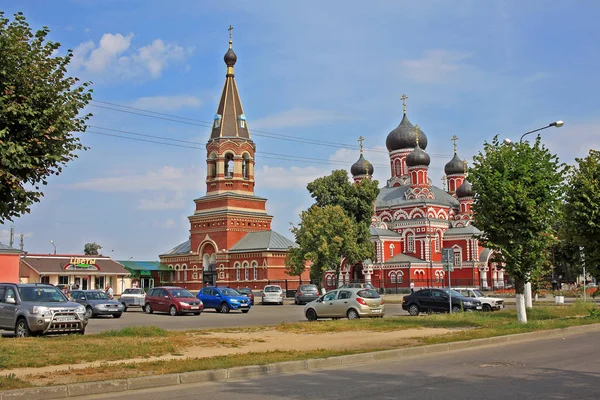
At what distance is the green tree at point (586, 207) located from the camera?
2522cm

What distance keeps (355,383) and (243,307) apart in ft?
86.4

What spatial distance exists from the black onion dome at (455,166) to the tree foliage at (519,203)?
62.5m

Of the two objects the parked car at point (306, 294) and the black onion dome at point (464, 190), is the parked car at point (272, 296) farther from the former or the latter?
the black onion dome at point (464, 190)

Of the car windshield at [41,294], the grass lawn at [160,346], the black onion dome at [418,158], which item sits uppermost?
the black onion dome at [418,158]

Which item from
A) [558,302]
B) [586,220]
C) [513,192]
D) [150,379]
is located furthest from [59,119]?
[558,302]

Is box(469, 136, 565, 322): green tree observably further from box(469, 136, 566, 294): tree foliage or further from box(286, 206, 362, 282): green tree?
box(286, 206, 362, 282): green tree

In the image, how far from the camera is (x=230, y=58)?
236 ft

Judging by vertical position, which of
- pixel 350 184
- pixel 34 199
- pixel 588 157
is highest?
pixel 350 184

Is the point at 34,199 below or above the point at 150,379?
above

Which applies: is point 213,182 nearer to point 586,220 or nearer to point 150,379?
point 586,220

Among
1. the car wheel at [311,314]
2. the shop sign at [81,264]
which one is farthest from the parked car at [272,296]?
the shop sign at [81,264]

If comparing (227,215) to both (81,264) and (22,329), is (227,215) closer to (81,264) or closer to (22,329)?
(81,264)

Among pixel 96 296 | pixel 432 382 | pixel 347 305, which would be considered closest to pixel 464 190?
pixel 347 305

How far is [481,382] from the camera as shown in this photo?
35.4ft
